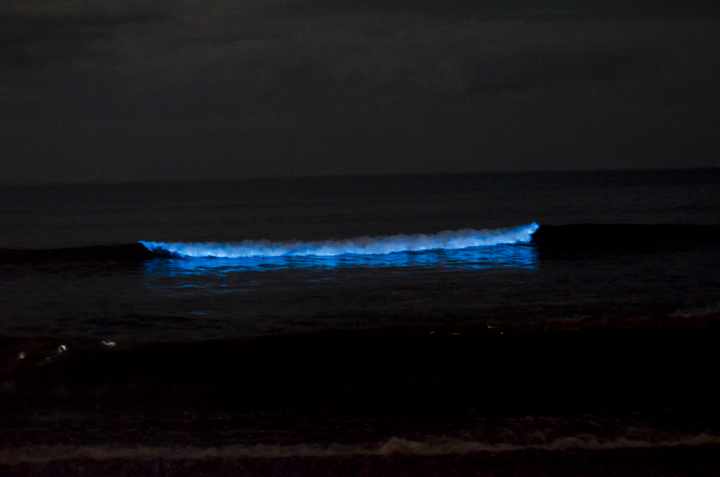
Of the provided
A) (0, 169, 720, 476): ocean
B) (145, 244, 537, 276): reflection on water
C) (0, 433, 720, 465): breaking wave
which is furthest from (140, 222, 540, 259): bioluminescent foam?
(0, 433, 720, 465): breaking wave

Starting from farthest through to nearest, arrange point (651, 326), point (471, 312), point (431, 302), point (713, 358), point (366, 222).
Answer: point (366, 222), point (431, 302), point (471, 312), point (651, 326), point (713, 358)

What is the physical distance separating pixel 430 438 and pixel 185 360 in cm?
315

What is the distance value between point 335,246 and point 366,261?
284 centimetres

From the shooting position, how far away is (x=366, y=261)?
16.0m

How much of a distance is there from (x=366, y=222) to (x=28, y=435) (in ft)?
87.1

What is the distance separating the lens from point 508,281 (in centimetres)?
1172

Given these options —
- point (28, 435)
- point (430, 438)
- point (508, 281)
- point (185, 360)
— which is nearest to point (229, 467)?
point (430, 438)

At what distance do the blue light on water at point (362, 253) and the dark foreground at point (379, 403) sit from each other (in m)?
7.73

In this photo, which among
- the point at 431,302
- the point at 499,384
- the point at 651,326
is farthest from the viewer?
the point at 431,302

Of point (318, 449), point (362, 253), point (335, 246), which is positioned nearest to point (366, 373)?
point (318, 449)

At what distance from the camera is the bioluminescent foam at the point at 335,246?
18.1m

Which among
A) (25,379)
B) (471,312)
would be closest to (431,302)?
(471,312)

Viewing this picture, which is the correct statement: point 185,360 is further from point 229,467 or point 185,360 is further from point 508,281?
point 508,281

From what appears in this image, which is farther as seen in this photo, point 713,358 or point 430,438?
point 713,358
